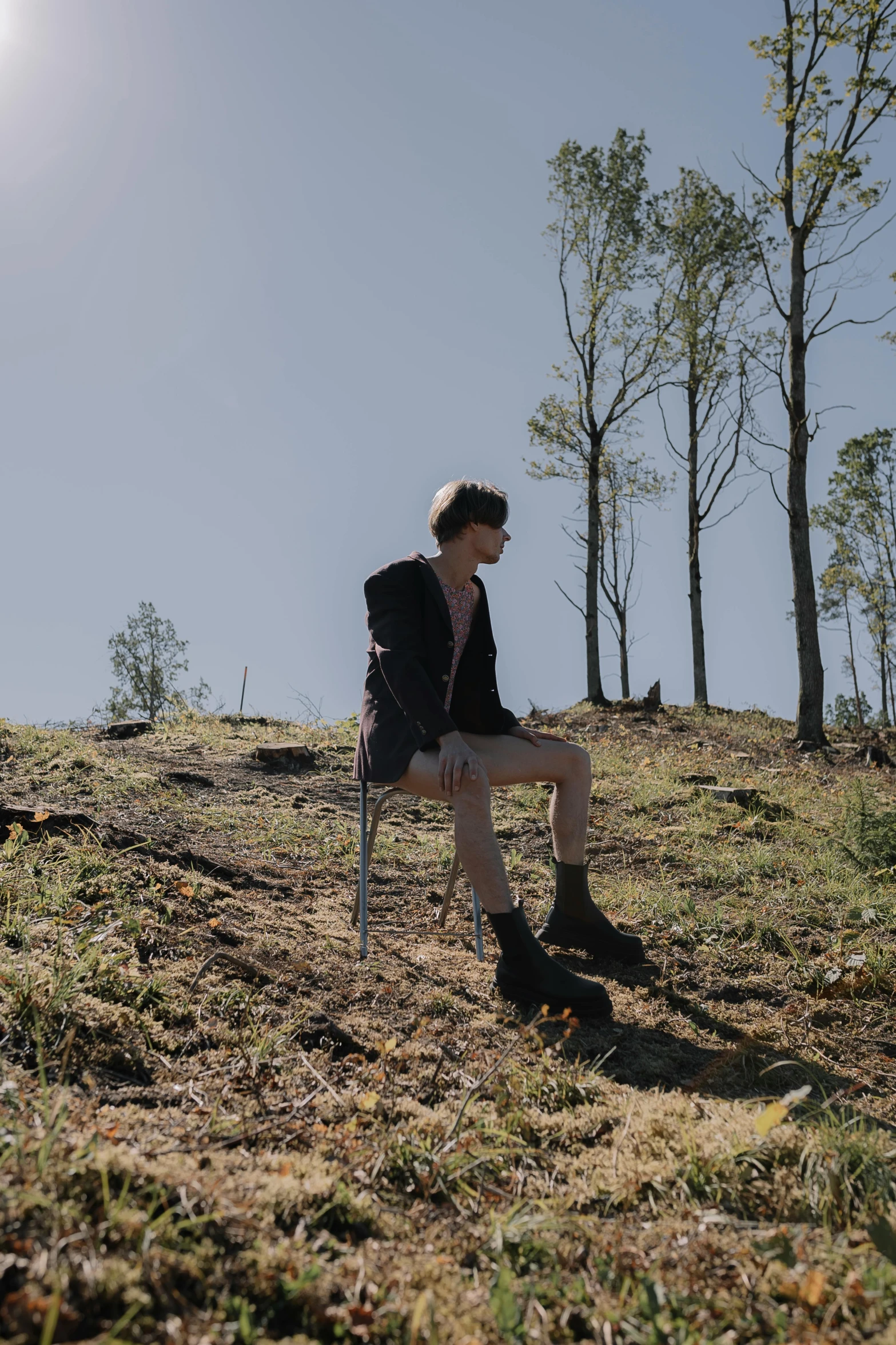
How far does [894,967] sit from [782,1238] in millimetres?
2042

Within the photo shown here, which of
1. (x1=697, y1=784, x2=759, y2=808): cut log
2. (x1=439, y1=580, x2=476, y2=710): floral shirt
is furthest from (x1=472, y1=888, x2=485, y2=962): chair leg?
(x1=697, y1=784, x2=759, y2=808): cut log

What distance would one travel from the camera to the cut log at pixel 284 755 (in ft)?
23.5

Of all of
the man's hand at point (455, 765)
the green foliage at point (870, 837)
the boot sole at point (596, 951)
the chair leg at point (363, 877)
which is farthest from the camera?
the green foliage at point (870, 837)

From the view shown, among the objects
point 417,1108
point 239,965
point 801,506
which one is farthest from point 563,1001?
point 801,506

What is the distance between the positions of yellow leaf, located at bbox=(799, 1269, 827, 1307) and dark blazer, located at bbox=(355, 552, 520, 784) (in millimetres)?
1774

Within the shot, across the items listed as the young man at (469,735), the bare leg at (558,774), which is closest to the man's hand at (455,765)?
the young man at (469,735)

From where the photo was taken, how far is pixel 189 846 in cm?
414

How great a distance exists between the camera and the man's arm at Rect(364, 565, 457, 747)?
2.79m

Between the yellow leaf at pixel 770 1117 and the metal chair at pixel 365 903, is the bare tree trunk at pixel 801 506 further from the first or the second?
the yellow leaf at pixel 770 1117

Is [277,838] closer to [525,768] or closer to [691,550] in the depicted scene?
[525,768]

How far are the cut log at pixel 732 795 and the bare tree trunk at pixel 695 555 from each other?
8965mm

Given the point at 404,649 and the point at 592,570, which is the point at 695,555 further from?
the point at 404,649

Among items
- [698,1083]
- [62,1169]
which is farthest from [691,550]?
[62,1169]

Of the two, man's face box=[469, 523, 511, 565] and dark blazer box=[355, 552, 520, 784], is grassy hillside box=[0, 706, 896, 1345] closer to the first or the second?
dark blazer box=[355, 552, 520, 784]
